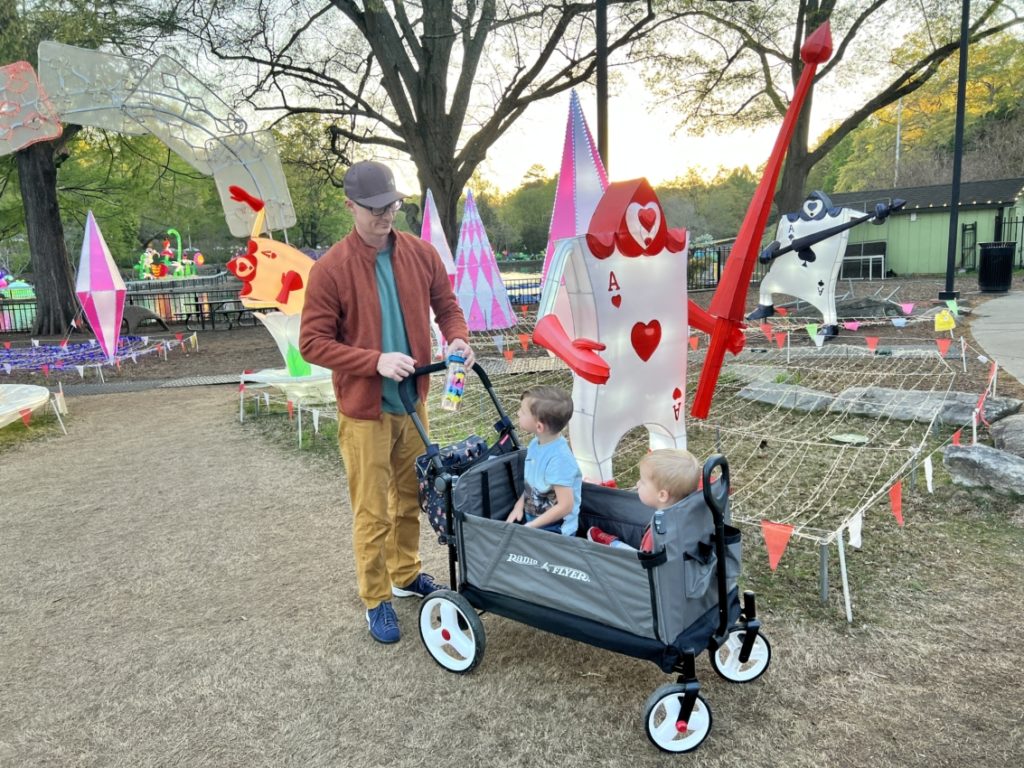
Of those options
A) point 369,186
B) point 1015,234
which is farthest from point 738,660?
point 1015,234

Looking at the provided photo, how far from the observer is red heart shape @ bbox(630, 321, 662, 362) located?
162 inches

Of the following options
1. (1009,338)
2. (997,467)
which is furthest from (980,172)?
(997,467)

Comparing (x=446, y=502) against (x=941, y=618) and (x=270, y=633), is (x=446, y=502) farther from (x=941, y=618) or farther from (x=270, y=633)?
(x=941, y=618)

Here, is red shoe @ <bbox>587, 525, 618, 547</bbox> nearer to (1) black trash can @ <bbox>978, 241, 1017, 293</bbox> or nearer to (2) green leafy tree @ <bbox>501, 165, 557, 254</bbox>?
(1) black trash can @ <bbox>978, 241, 1017, 293</bbox>

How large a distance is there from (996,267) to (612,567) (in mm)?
17026

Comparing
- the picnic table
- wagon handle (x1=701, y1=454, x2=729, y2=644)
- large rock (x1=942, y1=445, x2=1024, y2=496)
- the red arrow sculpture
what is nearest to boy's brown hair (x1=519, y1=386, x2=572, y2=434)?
wagon handle (x1=701, y1=454, x2=729, y2=644)

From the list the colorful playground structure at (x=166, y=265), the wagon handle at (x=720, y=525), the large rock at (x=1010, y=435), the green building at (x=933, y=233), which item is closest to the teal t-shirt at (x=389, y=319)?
the wagon handle at (x=720, y=525)

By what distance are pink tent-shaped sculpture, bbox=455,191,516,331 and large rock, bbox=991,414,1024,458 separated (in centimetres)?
819

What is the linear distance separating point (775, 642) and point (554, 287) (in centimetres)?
195

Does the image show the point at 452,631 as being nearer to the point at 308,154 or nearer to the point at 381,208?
the point at 381,208

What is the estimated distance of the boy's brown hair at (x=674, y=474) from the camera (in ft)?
8.37

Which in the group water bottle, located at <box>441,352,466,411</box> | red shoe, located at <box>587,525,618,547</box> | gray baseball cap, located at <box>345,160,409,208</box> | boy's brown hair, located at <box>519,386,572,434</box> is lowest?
red shoe, located at <box>587,525,618,547</box>

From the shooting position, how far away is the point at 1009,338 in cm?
955

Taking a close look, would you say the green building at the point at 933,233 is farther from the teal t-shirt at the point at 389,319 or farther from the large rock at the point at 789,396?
the teal t-shirt at the point at 389,319
